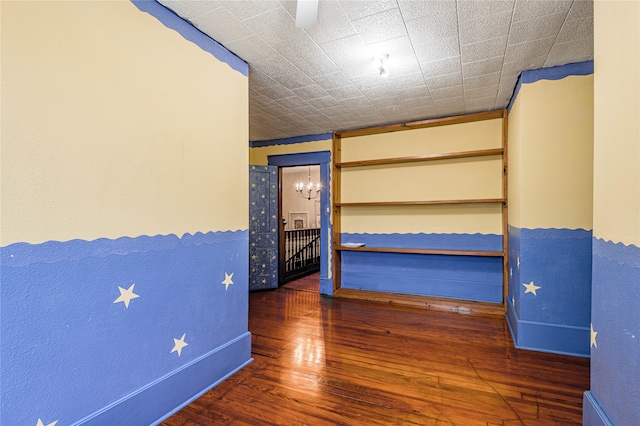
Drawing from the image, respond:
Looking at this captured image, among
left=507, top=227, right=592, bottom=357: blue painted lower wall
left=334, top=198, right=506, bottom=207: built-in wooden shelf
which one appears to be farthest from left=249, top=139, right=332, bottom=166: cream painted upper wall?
left=507, top=227, right=592, bottom=357: blue painted lower wall

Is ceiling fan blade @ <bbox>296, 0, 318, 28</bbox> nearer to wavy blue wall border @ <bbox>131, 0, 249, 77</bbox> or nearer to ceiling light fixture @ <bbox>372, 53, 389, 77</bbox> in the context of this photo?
wavy blue wall border @ <bbox>131, 0, 249, 77</bbox>

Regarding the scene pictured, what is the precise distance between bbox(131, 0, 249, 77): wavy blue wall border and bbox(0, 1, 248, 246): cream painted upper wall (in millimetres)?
43

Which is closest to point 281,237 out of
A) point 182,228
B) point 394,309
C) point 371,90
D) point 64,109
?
point 394,309

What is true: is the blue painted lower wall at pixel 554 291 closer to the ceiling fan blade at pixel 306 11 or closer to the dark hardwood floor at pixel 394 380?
the dark hardwood floor at pixel 394 380

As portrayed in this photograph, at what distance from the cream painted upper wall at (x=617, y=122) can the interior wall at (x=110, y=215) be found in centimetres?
218

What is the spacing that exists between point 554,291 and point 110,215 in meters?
3.31

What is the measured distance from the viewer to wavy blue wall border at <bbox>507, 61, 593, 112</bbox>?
8.09 feet

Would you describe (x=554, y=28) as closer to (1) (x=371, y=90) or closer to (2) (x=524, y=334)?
(1) (x=371, y=90)

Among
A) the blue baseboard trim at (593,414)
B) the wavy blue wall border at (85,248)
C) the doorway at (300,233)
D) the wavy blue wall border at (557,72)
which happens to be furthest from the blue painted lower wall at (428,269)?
the wavy blue wall border at (85,248)

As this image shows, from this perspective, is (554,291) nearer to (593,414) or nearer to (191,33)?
(593,414)

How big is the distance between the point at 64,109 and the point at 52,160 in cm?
24

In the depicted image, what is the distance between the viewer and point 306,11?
4.47 feet

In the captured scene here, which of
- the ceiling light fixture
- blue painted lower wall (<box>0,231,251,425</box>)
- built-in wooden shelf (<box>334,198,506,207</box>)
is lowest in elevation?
blue painted lower wall (<box>0,231,251,425</box>)

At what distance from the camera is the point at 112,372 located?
1522mm
